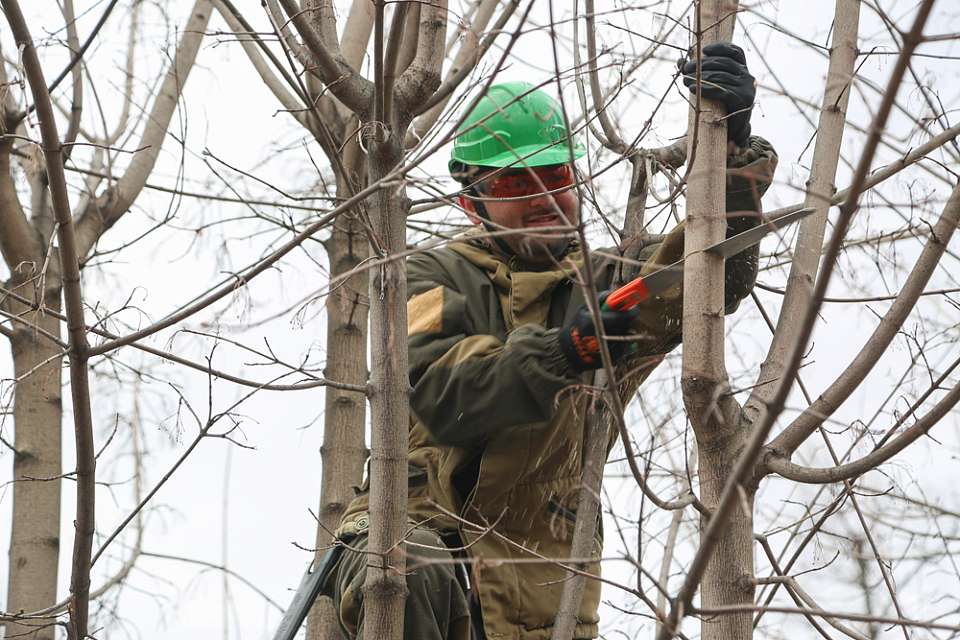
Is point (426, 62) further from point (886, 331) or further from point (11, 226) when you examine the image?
point (11, 226)

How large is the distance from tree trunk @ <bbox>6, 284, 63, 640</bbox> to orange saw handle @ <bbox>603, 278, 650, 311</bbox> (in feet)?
7.76

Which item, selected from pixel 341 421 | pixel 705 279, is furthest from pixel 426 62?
pixel 341 421

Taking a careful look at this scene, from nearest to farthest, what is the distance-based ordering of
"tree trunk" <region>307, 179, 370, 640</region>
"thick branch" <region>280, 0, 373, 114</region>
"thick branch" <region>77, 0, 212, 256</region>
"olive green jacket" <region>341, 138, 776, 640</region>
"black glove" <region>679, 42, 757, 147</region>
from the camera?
"thick branch" <region>280, 0, 373, 114</region> < "black glove" <region>679, 42, 757, 147</region> < "olive green jacket" <region>341, 138, 776, 640</region> < "tree trunk" <region>307, 179, 370, 640</region> < "thick branch" <region>77, 0, 212, 256</region>

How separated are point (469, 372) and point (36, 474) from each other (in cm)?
222

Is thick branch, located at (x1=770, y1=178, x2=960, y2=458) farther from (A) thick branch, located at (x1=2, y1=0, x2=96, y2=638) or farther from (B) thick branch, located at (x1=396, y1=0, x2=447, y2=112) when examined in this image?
(A) thick branch, located at (x1=2, y1=0, x2=96, y2=638)

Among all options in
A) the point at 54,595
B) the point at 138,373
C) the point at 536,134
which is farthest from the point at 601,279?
the point at 54,595

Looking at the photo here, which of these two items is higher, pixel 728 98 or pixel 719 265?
pixel 728 98

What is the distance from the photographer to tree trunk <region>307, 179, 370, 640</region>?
4.57 meters

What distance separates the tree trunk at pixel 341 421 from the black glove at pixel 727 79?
1.89 metres

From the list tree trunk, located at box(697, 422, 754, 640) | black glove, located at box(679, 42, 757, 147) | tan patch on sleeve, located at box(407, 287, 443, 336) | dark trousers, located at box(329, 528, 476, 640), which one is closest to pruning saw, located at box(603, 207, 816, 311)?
black glove, located at box(679, 42, 757, 147)

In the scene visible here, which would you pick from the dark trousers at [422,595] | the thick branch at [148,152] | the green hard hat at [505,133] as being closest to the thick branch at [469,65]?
the green hard hat at [505,133]

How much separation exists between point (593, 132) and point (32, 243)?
2561 mm

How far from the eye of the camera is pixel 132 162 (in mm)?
5438

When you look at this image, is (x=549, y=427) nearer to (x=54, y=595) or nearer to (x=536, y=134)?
(x=536, y=134)
